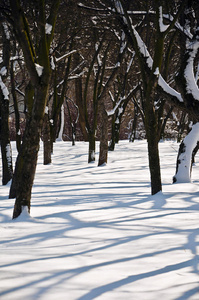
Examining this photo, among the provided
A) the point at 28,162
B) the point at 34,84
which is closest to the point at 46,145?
the point at 28,162

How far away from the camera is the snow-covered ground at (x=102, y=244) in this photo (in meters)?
2.95

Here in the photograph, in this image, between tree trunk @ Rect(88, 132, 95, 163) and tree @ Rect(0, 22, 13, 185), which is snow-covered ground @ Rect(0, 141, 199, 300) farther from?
tree trunk @ Rect(88, 132, 95, 163)

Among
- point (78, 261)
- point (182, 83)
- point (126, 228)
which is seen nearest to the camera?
point (78, 261)

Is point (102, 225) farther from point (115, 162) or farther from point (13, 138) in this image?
point (13, 138)

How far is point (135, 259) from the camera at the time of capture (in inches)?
143

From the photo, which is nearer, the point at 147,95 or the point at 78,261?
the point at 78,261

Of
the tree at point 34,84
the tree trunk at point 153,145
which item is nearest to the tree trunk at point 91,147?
the tree trunk at point 153,145

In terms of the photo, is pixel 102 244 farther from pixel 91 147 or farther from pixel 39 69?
pixel 91 147

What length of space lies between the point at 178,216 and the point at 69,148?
12154mm

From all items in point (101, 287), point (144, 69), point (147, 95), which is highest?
point (144, 69)

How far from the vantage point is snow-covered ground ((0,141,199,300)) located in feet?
9.68

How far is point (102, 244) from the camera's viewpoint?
4.12m

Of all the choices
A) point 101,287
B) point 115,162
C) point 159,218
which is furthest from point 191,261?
point 115,162

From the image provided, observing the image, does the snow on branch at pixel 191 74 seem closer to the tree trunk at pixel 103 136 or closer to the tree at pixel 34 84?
the tree at pixel 34 84
